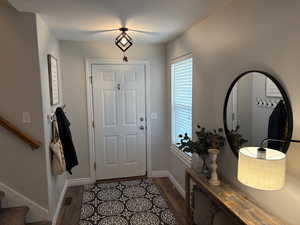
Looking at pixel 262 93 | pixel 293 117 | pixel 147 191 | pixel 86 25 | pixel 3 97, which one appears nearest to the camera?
pixel 293 117

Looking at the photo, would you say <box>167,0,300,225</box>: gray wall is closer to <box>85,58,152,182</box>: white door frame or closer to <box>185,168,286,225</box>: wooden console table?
<box>185,168,286,225</box>: wooden console table

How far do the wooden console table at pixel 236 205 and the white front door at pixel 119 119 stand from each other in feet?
6.02

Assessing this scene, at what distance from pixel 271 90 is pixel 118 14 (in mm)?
1569

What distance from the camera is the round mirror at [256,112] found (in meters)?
1.44

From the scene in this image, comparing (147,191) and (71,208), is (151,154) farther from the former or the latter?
(71,208)

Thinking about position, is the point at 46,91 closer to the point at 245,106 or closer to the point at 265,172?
the point at 245,106

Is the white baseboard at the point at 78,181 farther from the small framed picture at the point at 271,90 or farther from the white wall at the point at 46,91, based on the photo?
the small framed picture at the point at 271,90

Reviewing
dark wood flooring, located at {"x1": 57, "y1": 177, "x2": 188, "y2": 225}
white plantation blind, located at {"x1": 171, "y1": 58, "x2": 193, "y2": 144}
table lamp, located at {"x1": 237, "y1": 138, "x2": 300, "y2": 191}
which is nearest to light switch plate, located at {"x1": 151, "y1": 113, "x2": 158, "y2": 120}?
white plantation blind, located at {"x1": 171, "y1": 58, "x2": 193, "y2": 144}

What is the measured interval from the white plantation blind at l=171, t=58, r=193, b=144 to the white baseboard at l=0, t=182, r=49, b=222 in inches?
79.5

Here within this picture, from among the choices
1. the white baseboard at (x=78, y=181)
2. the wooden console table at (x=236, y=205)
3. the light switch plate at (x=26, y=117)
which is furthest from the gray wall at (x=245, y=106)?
the white baseboard at (x=78, y=181)

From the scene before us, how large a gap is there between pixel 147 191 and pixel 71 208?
1092mm

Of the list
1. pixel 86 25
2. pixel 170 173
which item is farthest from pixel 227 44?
pixel 170 173

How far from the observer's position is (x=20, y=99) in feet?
7.41

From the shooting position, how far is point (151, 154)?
389cm
